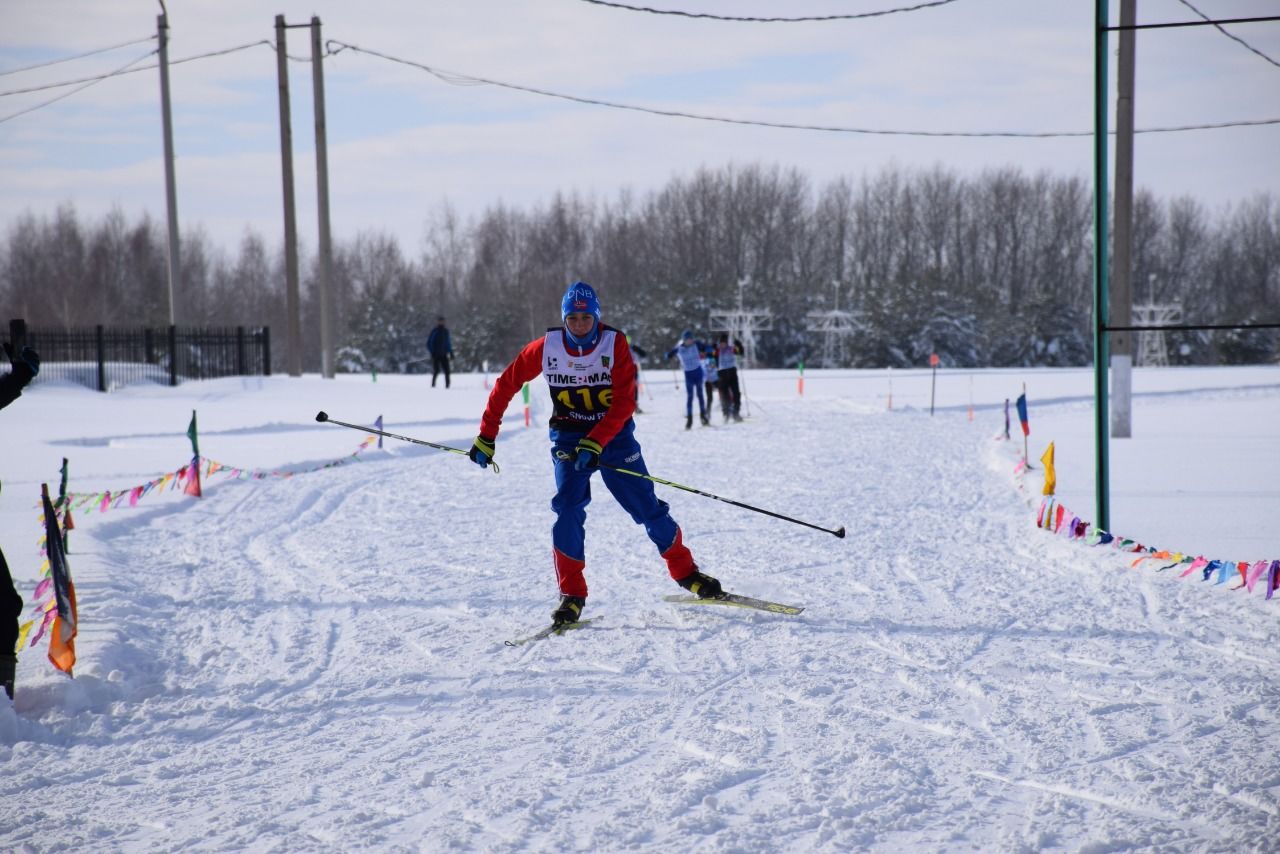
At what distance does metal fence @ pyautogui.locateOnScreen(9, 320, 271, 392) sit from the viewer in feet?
88.1

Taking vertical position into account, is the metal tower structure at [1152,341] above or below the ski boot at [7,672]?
above

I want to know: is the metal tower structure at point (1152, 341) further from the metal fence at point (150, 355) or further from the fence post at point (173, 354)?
the fence post at point (173, 354)

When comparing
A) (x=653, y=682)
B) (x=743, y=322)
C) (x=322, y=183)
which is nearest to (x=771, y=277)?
(x=743, y=322)

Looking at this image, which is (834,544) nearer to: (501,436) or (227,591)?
(227,591)

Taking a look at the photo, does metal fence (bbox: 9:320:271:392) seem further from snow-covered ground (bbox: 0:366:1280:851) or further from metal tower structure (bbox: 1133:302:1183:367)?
metal tower structure (bbox: 1133:302:1183:367)

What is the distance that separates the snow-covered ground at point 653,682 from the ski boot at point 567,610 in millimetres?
153

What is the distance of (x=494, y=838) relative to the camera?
139 inches

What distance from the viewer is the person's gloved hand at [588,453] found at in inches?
238

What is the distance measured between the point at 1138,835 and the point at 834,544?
5.20m

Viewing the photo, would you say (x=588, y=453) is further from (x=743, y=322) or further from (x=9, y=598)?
(x=743, y=322)

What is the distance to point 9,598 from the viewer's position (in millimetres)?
4883

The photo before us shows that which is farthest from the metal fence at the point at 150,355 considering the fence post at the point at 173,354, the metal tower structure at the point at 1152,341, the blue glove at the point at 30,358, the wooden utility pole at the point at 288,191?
the metal tower structure at the point at 1152,341

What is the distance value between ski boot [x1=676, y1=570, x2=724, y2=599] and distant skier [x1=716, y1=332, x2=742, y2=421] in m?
13.2

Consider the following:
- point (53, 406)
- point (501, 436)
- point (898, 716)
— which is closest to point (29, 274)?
point (53, 406)
